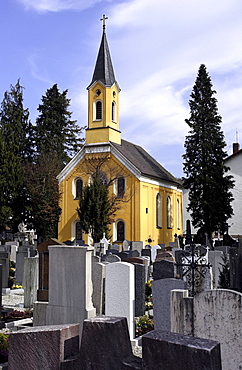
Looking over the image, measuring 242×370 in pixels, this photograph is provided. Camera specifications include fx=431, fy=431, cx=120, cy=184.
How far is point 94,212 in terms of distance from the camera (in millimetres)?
30266

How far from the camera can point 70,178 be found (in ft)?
128

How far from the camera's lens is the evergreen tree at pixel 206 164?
32.3 meters

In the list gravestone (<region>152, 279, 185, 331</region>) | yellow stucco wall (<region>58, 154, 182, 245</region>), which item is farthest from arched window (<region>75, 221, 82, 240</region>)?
gravestone (<region>152, 279, 185, 331</region>)

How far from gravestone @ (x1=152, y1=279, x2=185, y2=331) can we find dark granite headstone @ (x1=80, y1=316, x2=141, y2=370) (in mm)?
3938

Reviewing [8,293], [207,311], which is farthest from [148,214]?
[207,311]

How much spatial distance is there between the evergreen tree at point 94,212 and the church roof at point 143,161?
6.97m

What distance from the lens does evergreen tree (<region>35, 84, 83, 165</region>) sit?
4484cm

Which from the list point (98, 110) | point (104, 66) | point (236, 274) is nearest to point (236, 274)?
point (236, 274)

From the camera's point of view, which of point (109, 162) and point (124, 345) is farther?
point (109, 162)

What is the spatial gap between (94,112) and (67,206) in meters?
8.83

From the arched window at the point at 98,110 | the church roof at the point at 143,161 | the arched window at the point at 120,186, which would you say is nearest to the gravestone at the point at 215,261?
the church roof at the point at 143,161

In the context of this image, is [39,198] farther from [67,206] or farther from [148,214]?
[148,214]

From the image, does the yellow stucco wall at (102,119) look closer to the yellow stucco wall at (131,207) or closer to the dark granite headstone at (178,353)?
the yellow stucco wall at (131,207)

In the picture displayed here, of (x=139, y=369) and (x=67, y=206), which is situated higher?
(x=67, y=206)
